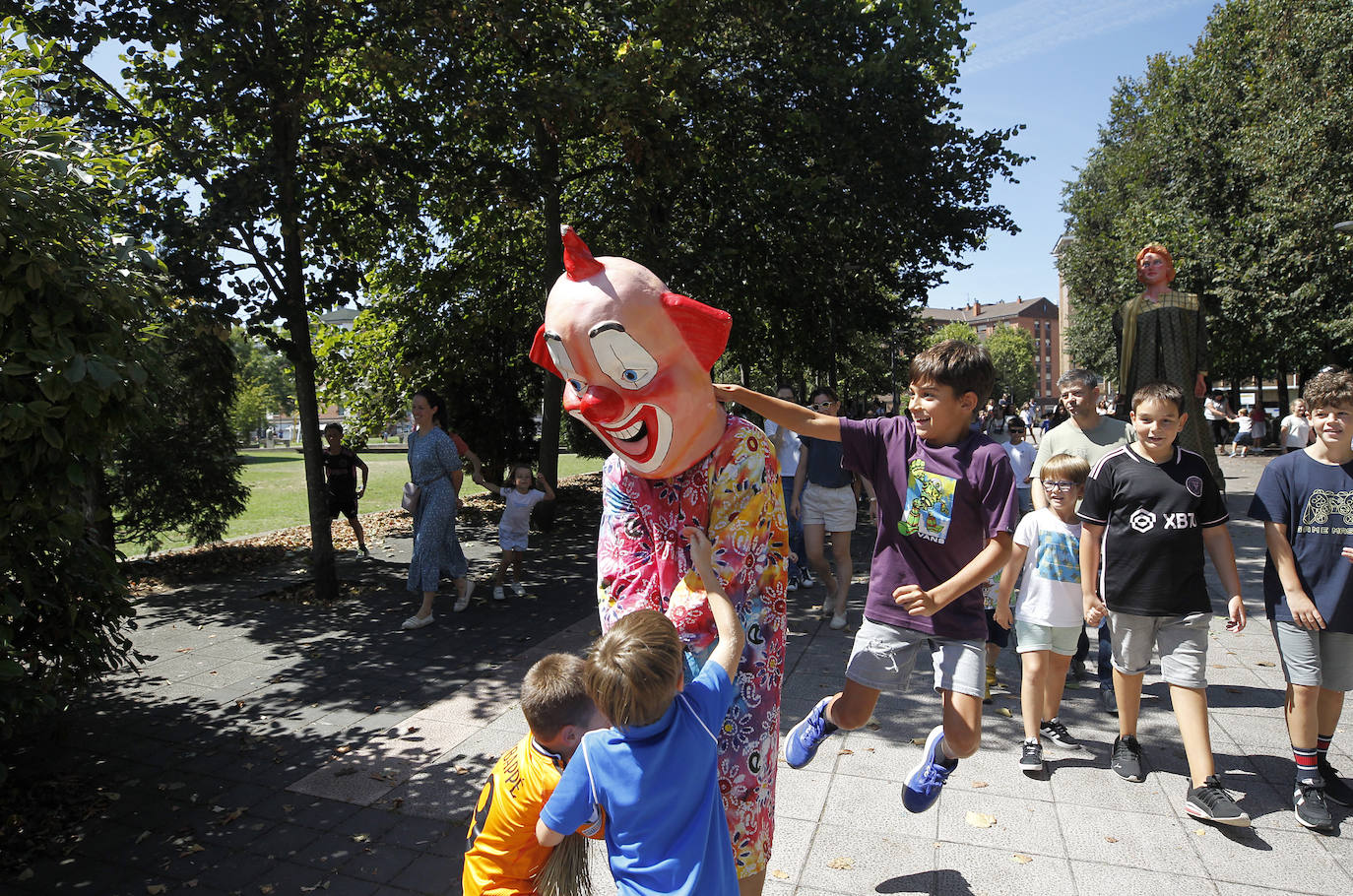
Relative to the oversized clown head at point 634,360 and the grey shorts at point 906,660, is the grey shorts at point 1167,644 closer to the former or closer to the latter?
the grey shorts at point 906,660

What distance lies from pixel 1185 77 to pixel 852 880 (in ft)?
91.4

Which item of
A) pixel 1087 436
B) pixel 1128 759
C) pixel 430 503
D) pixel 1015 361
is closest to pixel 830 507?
pixel 1087 436

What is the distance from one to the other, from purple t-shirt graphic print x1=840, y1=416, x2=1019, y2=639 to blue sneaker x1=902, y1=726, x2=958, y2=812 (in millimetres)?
481

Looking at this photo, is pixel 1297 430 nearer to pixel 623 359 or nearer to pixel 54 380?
pixel 623 359

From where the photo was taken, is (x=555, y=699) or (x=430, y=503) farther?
(x=430, y=503)

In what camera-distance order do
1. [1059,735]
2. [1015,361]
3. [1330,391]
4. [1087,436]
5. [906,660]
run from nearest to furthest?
[906,660]
[1330,391]
[1059,735]
[1087,436]
[1015,361]

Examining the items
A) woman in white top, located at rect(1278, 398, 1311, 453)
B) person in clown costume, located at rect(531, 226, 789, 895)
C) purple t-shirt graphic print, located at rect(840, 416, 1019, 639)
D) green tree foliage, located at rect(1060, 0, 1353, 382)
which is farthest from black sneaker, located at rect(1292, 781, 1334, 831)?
green tree foliage, located at rect(1060, 0, 1353, 382)

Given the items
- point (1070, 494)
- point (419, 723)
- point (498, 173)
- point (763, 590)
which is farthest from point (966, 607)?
point (498, 173)

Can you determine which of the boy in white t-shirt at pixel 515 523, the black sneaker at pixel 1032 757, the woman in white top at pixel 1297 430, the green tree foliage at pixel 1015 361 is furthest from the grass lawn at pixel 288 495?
the green tree foliage at pixel 1015 361

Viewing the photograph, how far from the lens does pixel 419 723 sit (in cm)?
512

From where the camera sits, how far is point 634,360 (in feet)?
8.75

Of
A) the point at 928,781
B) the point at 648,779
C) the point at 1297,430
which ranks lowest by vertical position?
the point at 928,781

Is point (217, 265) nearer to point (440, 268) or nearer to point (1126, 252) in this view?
point (440, 268)

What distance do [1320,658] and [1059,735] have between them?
51.6 inches
